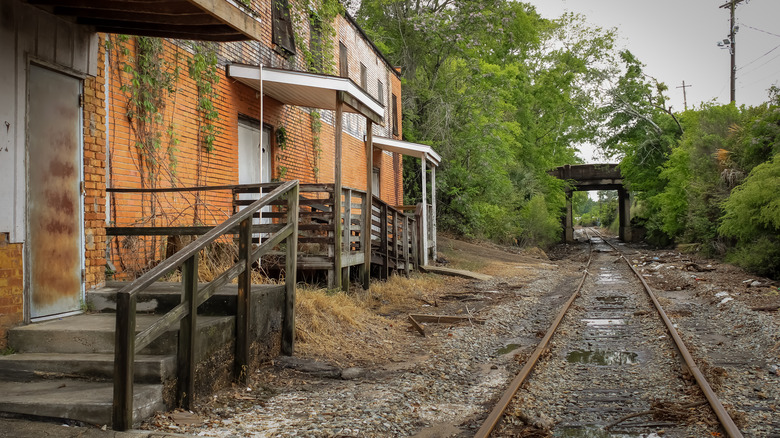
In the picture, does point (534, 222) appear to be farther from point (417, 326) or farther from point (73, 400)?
point (73, 400)

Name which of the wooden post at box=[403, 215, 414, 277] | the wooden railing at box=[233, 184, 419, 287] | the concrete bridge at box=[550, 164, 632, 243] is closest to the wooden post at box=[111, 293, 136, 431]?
the wooden railing at box=[233, 184, 419, 287]

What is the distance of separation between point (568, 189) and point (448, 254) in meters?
28.6

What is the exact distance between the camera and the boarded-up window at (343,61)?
1598 centimetres

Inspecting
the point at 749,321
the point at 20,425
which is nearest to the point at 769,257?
the point at 749,321

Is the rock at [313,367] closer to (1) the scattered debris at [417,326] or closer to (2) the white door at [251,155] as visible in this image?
(1) the scattered debris at [417,326]

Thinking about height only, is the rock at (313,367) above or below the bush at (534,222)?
below

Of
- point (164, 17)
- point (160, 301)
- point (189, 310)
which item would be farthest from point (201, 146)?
point (189, 310)

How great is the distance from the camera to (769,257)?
15641 millimetres

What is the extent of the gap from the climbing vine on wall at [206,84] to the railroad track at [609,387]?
19.5 feet

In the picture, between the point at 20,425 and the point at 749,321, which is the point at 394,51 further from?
the point at 20,425

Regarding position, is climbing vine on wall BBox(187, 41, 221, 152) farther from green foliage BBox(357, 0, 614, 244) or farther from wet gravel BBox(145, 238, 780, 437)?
green foliage BBox(357, 0, 614, 244)

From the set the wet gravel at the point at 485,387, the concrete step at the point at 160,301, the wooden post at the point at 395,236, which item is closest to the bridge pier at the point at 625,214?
the wooden post at the point at 395,236

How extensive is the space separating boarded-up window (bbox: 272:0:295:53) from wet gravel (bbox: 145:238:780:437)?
6247 millimetres

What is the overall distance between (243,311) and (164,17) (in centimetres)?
284
